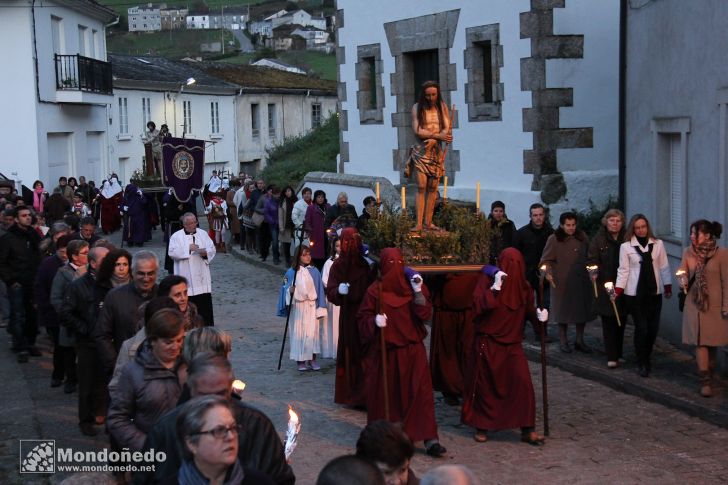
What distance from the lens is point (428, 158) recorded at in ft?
35.1

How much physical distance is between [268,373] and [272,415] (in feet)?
Answer: 7.02

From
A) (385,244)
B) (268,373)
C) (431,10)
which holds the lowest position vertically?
(268,373)

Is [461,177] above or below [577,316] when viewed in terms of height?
above

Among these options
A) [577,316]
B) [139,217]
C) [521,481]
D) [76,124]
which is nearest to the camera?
[521,481]

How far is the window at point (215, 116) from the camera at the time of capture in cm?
4653

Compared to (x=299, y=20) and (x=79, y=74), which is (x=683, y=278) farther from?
(x=299, y=20)

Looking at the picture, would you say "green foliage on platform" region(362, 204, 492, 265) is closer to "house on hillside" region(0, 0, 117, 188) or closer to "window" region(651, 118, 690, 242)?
"window" region(651, 118, 690, 242)

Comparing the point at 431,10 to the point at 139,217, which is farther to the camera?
the point at 139,217

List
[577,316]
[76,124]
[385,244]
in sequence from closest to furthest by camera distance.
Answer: [385,244], [577,316], [76,124]

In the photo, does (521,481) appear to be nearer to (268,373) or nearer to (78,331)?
(78,331)

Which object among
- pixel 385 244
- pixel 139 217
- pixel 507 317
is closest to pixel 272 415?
pixel 385 244

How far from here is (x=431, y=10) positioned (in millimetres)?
18828

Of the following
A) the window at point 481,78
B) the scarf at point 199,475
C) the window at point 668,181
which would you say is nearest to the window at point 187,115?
the window at point 481,78

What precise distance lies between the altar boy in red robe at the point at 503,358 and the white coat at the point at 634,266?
2.30 meters
